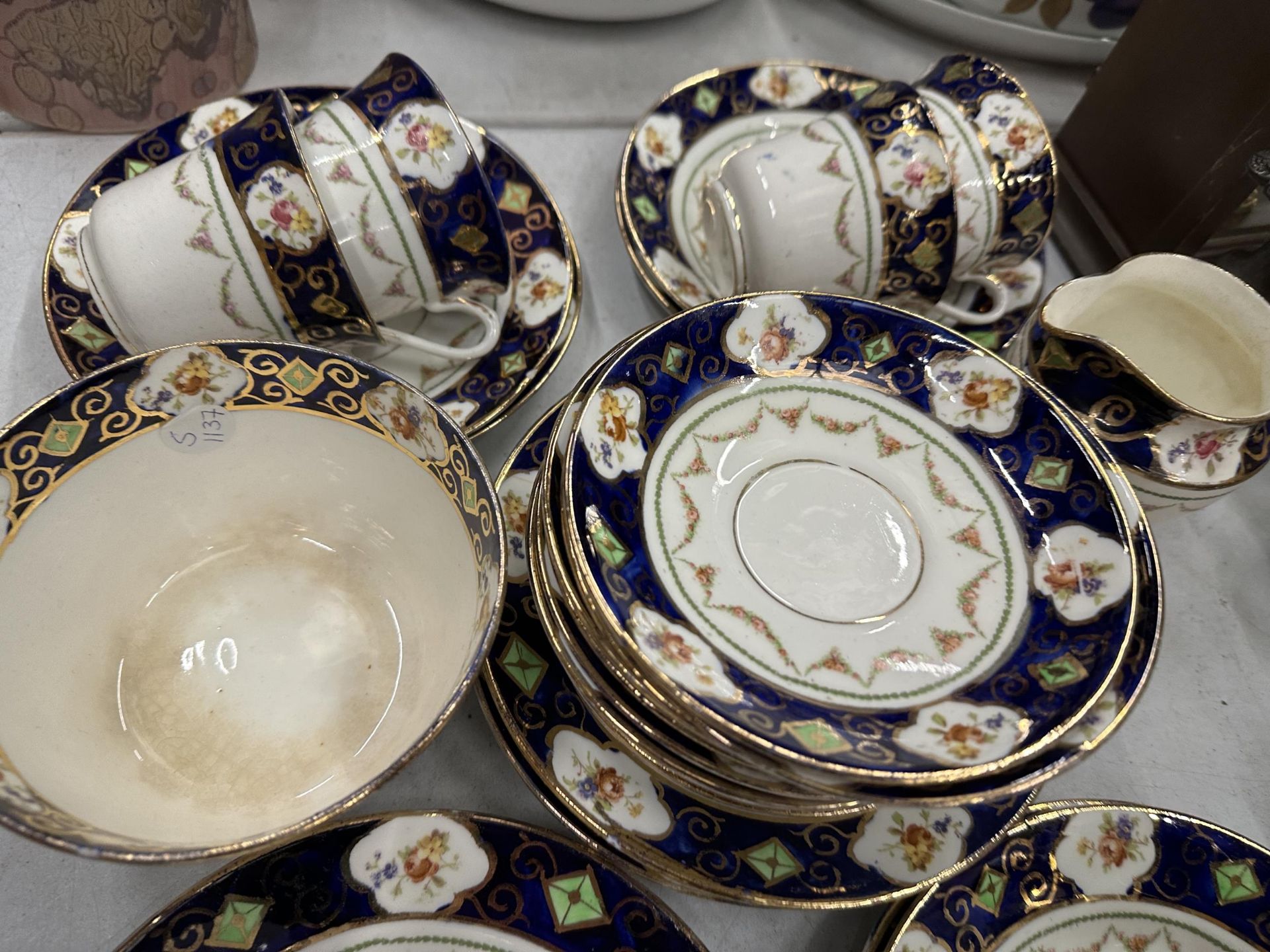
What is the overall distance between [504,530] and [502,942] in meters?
0.24

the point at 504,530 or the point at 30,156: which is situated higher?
the point at 30,156

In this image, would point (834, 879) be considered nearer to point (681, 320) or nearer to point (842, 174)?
point (681, 320)

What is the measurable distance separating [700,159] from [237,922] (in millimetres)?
735

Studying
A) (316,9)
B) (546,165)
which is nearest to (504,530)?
(546,165)

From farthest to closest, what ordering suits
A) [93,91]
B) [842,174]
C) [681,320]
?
1. [93,91]
2. [842,174]
3. [681,320]

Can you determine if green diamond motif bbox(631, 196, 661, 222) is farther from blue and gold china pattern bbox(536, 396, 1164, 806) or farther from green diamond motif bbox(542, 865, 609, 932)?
green diamond motif bbox(542, 865, 609, 932)

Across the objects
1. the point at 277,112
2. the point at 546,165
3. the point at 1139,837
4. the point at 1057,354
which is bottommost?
the point at 1139,837

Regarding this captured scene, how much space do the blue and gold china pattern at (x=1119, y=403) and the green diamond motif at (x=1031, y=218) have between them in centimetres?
16

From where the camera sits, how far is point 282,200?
58 cm

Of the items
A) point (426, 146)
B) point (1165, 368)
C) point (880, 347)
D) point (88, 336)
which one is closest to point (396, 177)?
point (426, 146)

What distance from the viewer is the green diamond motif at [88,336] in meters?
0.63

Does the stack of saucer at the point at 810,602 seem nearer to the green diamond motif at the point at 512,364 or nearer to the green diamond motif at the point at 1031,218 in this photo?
the green diamond motif at the point at 512,364

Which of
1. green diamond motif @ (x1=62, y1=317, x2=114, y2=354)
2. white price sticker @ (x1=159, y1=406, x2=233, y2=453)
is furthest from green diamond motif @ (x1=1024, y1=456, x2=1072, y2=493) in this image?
green diamond motif @ (x1=62, y1=317, x2=114, y2=354)

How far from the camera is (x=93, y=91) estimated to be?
78 cm
